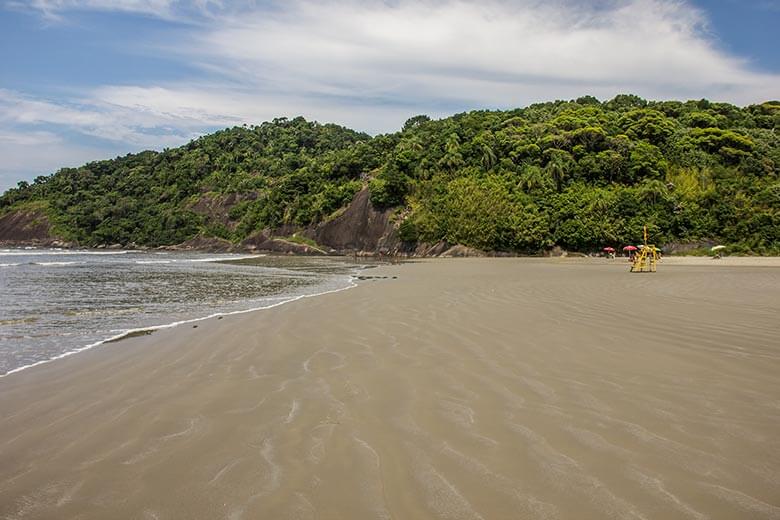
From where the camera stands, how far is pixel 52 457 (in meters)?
4.05

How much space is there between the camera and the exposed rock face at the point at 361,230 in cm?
7656

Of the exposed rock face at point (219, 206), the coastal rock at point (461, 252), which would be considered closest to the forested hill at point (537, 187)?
the exposed rock face at point (219, 206)

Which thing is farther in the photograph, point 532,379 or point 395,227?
point 395,227

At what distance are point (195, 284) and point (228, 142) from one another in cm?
13916

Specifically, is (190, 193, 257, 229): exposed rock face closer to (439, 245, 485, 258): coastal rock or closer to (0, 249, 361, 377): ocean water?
(439, 245, 485, 258): coastal rock

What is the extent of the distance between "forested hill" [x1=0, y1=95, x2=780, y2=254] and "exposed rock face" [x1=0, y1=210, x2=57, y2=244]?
95.2 inches

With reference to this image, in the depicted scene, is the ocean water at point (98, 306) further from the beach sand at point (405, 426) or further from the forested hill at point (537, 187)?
the forested hill at point (537, 187)

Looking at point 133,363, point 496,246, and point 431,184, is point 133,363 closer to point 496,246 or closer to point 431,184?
point 496,246

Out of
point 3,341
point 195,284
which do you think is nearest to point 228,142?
point 195,284

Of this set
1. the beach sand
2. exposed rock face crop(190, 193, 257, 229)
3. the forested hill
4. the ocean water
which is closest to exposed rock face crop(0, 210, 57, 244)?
the forested hill

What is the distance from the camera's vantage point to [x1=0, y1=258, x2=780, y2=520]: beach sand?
10.7ft

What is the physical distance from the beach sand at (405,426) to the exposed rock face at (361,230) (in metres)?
65.9

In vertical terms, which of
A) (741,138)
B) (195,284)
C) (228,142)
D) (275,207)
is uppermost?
(228,142)

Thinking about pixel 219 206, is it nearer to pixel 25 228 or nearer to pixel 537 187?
pixel 25 228
